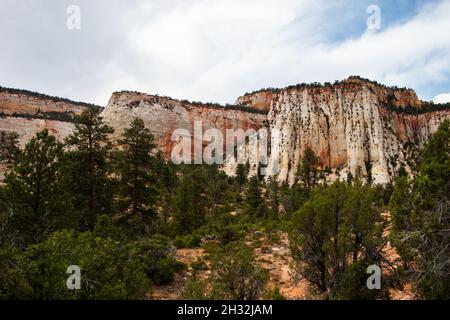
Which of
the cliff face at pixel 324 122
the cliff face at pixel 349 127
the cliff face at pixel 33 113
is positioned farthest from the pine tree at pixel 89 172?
the cliff face at pixel 324 122

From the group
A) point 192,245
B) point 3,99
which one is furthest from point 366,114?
point 3,99

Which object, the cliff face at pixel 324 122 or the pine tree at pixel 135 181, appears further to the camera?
the cliff face at pixel 324 122

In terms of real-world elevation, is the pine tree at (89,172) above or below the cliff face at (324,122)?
below

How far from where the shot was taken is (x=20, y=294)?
8.11m

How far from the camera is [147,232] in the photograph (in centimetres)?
2200

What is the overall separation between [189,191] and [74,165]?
10.7 metres

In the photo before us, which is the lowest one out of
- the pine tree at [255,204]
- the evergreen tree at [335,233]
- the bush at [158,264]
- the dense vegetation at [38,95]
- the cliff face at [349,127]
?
the bush at [158,264]

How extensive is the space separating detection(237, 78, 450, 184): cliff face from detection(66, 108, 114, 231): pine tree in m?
45.7

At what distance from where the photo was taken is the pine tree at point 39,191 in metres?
12.8

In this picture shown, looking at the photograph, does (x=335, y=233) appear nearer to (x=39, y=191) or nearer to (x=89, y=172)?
(x=39, y=191)

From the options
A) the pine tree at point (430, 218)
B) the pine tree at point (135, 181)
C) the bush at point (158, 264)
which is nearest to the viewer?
the pine tree at point (430, 218)

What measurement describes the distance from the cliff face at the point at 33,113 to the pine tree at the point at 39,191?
4564 centimetres

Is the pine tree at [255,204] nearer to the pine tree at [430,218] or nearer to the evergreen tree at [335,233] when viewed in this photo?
the evergreen tree at [335,233]

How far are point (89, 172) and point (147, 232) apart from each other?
524cm
